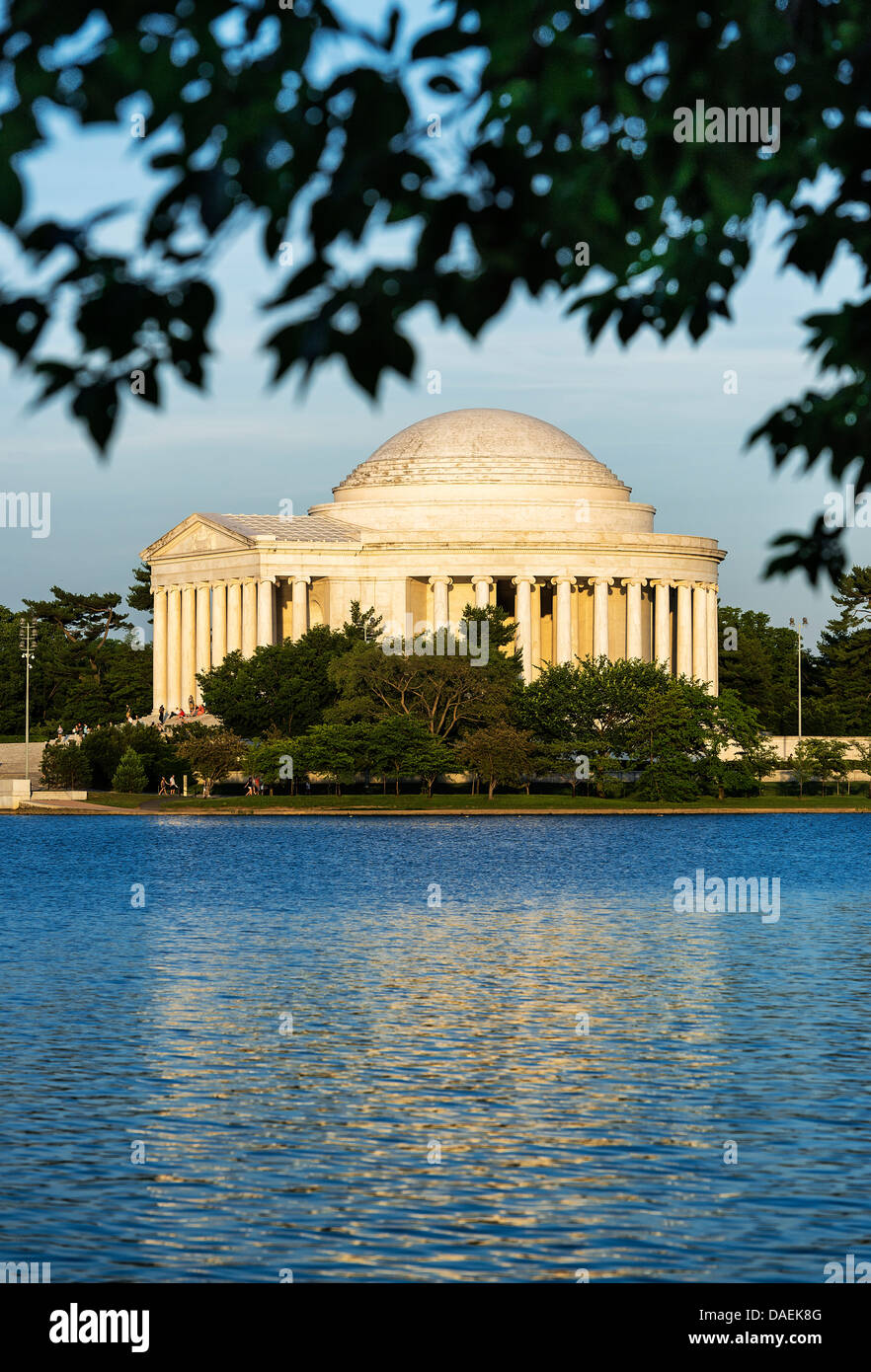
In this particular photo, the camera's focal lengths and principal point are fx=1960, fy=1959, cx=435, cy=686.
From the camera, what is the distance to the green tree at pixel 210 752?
101750 mm

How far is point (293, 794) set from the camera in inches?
4070

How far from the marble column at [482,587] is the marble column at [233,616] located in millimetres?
15996

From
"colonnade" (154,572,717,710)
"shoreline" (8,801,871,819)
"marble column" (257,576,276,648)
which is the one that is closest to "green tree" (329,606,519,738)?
"shoreline" (8,801,871,819)

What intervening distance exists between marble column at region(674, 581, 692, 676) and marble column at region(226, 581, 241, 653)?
103ft

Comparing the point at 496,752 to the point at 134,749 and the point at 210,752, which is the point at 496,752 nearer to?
the point at 210,752

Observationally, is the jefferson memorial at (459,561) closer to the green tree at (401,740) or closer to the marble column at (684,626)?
the marble column at (684,626)

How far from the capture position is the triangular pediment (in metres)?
130

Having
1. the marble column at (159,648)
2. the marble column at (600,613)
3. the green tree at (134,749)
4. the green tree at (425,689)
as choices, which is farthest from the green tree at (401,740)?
the marble column at (159,648)

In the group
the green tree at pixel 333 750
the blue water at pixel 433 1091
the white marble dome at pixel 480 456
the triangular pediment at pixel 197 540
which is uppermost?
the white marble dome at pixel 480 456

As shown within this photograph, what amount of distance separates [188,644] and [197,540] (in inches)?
344

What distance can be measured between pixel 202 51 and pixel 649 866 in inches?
2178

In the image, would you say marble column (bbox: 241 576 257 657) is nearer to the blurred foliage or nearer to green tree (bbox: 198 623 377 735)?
green tree (bbox: 198 623 377 735)

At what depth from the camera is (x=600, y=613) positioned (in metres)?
133
